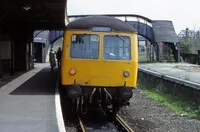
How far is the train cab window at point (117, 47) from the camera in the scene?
504 inches

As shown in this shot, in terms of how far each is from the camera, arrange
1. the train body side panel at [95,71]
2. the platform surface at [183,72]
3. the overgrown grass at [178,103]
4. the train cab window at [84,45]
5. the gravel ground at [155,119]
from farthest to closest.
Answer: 1. the platform surface at [183,72]
2. the overgrown grass at [178,103]
3. the train cab window at [84,45]
4. the train body side panel at [95,71]
5. the gravel ground at [155,119]

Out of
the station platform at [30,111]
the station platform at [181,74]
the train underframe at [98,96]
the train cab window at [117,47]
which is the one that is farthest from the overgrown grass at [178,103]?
the station platform at [30,111]

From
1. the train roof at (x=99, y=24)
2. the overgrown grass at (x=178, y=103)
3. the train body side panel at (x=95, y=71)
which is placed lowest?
the overgrown grass at (x=178, y=103)

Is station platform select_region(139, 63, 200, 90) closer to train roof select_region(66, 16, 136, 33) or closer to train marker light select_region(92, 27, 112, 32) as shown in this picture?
train roof select_region(66, 16, 136, 33)

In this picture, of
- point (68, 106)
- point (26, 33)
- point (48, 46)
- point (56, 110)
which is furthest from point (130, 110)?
point (48, 46)

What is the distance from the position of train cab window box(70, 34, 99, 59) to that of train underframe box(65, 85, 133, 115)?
3.20 feet

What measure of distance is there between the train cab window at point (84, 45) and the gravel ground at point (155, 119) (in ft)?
7.68

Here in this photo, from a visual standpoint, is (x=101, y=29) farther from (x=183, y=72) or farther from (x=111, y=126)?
(x=183, y=72)

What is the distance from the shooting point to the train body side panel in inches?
494

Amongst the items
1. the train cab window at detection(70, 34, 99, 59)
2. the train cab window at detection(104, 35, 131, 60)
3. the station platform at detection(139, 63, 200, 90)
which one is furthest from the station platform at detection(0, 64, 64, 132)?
the station platform at detection(139, 63, 200, 90)

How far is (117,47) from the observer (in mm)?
12891

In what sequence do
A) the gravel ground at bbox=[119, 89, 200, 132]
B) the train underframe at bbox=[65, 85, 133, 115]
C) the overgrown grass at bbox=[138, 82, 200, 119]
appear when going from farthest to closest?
the overgrown grass at bbox=[138, 82, 200, 119] < the train underframe at bbox=[65, 85, 133, 115] < the gravel ground at bbox=[119, 89, 200, 132]

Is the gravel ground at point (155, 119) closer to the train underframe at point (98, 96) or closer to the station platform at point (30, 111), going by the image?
the train underframe at point (98, 96)

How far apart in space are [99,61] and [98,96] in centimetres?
107
